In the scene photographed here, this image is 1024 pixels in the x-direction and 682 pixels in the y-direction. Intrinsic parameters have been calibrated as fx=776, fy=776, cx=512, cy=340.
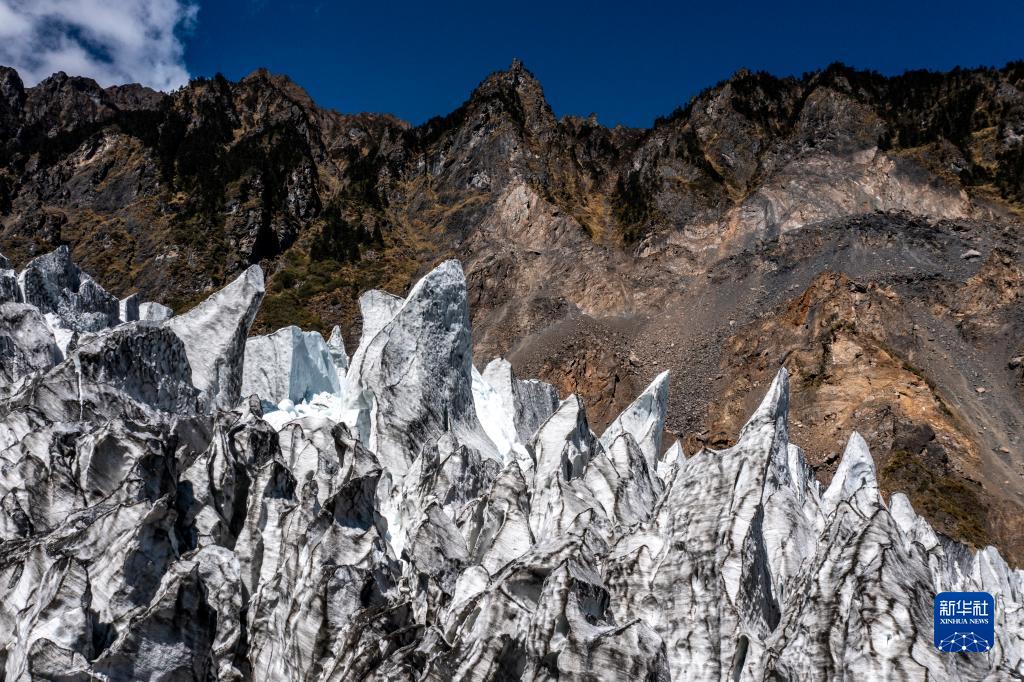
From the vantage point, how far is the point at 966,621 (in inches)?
225

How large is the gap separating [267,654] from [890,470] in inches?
1265

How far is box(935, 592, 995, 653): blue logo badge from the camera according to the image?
18.5ft

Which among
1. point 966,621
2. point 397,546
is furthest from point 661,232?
point 966,621

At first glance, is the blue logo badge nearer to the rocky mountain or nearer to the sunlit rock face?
the sunlit rock face

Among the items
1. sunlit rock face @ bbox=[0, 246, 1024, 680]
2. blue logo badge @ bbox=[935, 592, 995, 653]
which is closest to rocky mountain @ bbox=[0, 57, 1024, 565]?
sunlit rock face @ bbox=[0, 246, 1024, 680]

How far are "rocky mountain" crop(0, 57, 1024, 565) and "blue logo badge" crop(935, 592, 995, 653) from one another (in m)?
29.3

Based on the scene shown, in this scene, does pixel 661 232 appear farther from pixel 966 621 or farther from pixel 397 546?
pixel 966 621

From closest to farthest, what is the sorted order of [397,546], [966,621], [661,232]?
[966,621], [397,546], [661,232]

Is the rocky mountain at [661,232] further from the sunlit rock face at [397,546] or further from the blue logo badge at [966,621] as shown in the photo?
the blue logo badge at [966,621]

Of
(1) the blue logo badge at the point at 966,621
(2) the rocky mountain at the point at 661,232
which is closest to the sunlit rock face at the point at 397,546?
(1) the blue logo badge at the point at 966,621

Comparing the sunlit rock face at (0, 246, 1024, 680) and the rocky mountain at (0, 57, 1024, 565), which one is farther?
the rocky mountain at (0, 57, 1024, 565)

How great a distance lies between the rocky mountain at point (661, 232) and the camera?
42781mm

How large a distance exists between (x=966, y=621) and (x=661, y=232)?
2794 inches

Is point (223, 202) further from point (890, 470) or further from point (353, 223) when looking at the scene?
point (890, 470)
